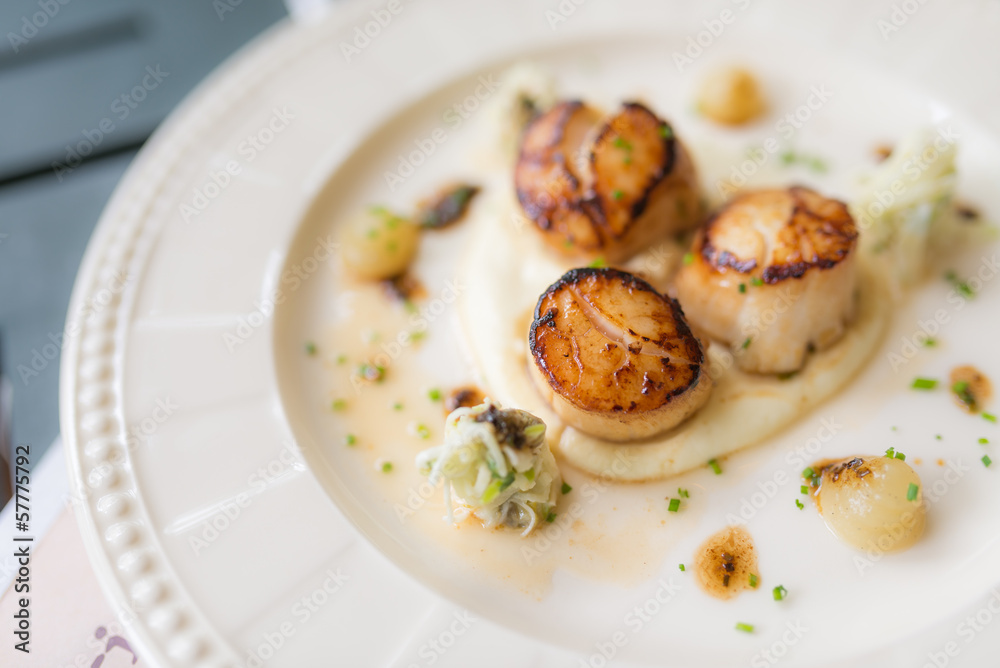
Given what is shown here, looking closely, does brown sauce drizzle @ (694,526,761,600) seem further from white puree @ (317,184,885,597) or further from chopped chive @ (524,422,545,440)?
chopped chive @ (524,422,545,440)

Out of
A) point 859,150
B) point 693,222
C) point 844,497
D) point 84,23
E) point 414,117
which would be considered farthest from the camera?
point 84,23

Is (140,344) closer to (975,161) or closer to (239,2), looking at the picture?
(239,2)

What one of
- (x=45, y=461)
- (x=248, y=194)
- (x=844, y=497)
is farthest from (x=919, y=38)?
(x=45, y=461)
